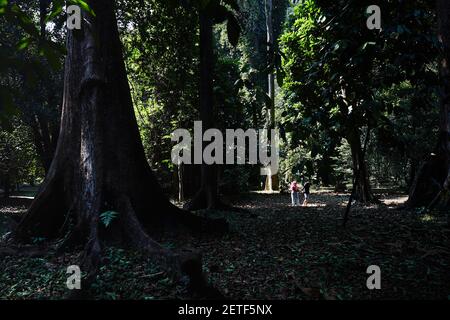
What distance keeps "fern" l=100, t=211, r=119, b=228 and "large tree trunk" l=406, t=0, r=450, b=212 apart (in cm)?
647

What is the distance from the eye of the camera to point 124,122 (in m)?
7.20

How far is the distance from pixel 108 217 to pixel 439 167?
8.77m

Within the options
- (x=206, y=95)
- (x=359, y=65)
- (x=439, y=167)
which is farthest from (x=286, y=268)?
(x=206, y=95)

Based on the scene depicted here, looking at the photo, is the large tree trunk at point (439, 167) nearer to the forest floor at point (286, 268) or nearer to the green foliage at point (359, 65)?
the forest floor at point (286, 268)

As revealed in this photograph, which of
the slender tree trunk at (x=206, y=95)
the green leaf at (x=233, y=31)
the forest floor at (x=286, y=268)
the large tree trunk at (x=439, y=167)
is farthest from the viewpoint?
the slender tree trunk at (x=206, y=95)

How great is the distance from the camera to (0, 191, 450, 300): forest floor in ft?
14.1

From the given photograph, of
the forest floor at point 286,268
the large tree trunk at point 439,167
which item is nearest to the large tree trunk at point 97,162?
the forest floor at point 286,268

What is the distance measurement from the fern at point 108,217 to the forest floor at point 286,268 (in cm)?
47

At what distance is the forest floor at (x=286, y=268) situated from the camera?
430 cm

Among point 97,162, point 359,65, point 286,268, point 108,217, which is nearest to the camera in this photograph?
point 359,65

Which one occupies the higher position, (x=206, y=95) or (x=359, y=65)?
(x=206, y=95)

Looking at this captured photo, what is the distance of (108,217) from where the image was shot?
6.05 metres

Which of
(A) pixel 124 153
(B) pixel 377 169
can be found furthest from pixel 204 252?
(B) pixel 377 169

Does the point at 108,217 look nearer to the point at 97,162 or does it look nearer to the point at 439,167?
the point at 97,162
